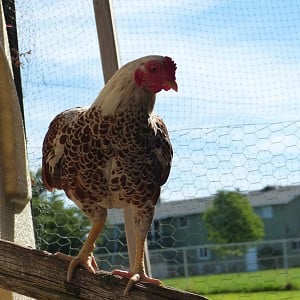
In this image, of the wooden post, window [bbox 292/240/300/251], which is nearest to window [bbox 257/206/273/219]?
window [bbox 292/240/300/251]

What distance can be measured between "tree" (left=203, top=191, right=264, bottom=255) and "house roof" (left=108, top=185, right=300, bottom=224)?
1.3 inches

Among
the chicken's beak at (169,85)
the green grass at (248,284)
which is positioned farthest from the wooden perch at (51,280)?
the green grass at (248,284)

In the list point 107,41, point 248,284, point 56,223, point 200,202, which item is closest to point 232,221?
point 248,284

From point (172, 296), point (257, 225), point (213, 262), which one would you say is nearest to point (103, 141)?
point (172, 296)

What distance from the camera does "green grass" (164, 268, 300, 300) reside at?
2.62m

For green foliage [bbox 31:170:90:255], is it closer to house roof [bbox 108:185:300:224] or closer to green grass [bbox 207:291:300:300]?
house roof [bbox 108:185:300:224]

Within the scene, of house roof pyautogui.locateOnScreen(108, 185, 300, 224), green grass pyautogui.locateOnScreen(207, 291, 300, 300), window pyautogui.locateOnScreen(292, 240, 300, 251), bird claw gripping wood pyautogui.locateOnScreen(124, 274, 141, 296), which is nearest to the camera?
bird claw gripping wood pyautogui.locateOnScreen(124, 274, 141, 296)

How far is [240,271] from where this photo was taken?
9.71ft

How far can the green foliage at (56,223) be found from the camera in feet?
8.09

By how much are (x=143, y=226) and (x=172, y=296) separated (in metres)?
0.19

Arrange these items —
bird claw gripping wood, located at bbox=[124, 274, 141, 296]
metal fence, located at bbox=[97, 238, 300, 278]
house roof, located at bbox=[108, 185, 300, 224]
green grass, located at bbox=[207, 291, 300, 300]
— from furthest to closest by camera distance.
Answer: green grass, located at bbox=[207, 291, 300, 300] → metal fence, located at bbox=[97, 238, 300, 278] → house roof, located at bbox=[108, 185, 300, 224] → bird claw gripping wood, located at bbox=[124, 274, 141, 296]

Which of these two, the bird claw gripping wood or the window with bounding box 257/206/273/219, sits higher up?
the window with bounding box 257/206/273/219

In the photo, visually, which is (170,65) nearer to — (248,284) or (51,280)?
(51,280)

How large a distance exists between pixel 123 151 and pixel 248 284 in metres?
1.41
